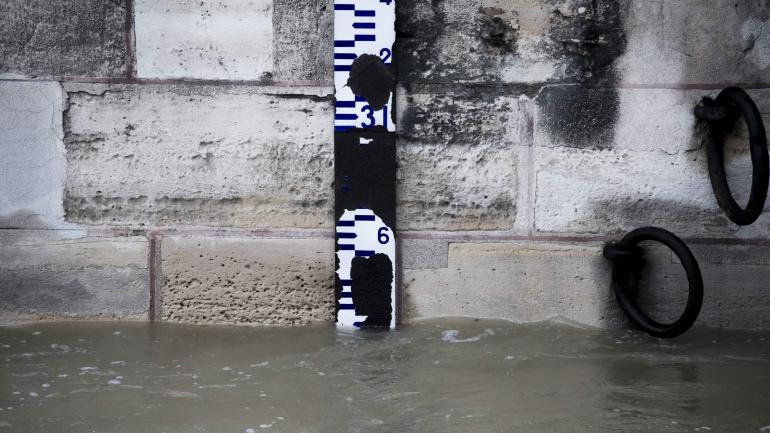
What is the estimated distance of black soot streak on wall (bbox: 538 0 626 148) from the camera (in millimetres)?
3420

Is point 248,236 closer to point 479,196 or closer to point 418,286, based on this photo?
point 418,286

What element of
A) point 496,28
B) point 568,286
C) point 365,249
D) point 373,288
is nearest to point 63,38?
point 365,249

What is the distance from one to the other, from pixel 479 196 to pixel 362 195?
0.49 m

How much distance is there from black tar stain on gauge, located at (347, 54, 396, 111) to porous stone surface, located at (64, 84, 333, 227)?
0.15 m

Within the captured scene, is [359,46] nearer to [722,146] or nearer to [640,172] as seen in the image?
[640,172]

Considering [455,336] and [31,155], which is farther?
[31,155]

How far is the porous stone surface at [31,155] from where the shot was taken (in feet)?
11.5

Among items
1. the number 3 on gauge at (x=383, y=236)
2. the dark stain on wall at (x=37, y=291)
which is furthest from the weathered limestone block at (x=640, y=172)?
the dark stain on wall at (x=37, y=291)

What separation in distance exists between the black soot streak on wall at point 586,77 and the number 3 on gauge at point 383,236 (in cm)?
78

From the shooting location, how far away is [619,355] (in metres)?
3.21

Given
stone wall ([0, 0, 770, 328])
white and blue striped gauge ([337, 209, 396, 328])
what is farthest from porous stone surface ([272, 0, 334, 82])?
white and blue striped gauge ([337, 209, 396, 328])

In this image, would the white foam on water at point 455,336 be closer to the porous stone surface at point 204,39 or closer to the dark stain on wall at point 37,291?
the porous stone surface at point 204,39

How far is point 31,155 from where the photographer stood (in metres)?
3.51

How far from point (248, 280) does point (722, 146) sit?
2.01m
